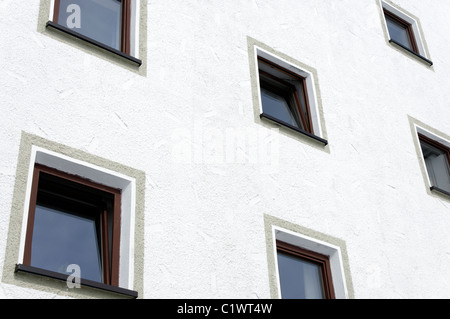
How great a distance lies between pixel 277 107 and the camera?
9.61 metres

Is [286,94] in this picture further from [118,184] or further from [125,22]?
[118,184]

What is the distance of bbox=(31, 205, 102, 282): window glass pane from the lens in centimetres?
641

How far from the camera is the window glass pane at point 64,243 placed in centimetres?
641

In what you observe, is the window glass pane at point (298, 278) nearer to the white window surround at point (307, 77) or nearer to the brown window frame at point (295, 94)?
the white window surround at point (307, 77)

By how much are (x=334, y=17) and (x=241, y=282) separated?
5111 mm

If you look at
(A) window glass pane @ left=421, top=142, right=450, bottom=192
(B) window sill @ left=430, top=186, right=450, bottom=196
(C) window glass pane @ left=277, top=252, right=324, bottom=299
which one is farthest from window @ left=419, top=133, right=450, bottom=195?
(C) window glass pane @ left=277, top=252, right=324, bottom=299

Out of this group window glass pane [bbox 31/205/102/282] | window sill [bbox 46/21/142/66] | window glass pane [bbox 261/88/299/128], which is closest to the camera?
window glass pane [bbox 31/205/102/282]

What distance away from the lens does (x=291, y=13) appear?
10328 millimetres

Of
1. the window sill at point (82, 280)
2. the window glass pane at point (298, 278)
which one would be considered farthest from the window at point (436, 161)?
the window sill at point (82, 280)

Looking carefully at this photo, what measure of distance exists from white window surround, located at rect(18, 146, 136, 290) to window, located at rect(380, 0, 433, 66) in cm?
658

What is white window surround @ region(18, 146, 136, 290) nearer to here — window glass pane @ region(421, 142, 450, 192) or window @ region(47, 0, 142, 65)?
window @ region(47, 0, 142, 65)

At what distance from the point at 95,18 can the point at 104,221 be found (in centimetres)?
243

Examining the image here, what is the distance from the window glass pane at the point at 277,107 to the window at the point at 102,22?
1959mm

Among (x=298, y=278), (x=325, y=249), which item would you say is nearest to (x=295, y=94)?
(x=325, y=249)
